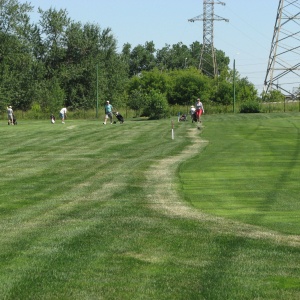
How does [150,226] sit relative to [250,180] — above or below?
above

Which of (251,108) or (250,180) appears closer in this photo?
(250,180)

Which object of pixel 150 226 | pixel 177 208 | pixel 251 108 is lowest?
pixel 251 108

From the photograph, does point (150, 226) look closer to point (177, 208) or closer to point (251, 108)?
point (177, 208)

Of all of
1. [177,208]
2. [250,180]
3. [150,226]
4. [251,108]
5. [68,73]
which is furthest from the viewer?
[68,73]

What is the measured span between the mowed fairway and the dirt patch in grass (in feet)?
0.07

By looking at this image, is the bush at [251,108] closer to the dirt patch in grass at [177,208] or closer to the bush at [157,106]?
the bush at [157,106]

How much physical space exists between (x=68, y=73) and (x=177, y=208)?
281 ft

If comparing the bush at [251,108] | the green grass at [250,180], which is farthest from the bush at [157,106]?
the green grass at [250,180]

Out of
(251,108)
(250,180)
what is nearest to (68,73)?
(251,108)

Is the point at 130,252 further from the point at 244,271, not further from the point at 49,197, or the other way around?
the point at 49,197

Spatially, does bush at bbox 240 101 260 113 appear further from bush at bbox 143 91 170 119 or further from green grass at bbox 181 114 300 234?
green grass at bbox 181 114 300 234

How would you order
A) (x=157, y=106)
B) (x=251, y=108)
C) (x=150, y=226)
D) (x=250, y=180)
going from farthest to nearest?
(x=251, y=108), (x=157, y=106), (x=250, y=180), (x=150, y=226)

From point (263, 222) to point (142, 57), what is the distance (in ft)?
495

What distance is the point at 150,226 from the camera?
11.8 m
